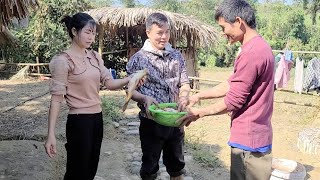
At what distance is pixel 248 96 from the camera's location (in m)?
2.22

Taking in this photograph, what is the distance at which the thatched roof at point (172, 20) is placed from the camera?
35.0 feet

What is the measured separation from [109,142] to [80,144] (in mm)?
3307

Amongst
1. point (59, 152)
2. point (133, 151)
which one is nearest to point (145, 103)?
point (59, 152)

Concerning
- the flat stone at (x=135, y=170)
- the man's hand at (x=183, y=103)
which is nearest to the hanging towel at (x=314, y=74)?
the flat stone at (x=135, y=170)

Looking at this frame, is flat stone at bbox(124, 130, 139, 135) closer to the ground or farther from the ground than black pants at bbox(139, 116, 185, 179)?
closer to the ground

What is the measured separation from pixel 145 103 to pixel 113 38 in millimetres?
10787

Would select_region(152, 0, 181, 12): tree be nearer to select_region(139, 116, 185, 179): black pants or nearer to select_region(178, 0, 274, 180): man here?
select_region(139, 116, 185, 179): black pants

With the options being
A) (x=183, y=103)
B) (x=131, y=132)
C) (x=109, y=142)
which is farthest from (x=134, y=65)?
(x=131, y=132)

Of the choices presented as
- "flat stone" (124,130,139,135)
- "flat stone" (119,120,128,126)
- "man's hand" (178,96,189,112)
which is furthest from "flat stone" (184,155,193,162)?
"man's hand" (178,96,189,112)

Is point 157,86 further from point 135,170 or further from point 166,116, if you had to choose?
point 135,170

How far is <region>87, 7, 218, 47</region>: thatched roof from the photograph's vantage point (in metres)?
10.7

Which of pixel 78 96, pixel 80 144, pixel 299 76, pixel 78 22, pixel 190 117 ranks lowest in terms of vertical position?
pixel 299 76

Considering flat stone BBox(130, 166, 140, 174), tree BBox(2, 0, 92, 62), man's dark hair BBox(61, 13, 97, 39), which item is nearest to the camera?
man's dark hair BBox(61, 13, 97, 39)

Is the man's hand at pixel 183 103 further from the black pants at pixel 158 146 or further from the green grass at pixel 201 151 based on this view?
the green grass at pixel 201 151
